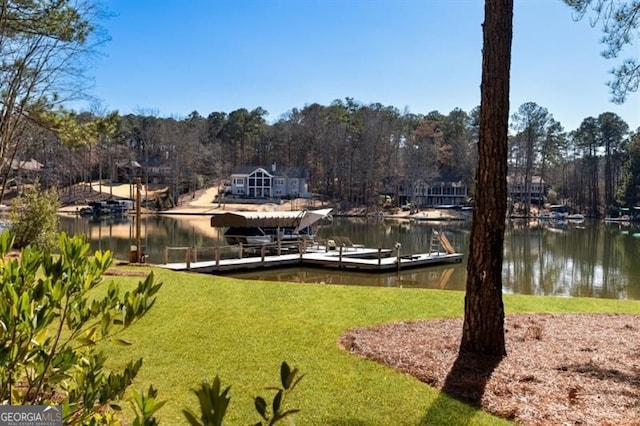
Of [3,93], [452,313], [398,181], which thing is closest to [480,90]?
[452,313]

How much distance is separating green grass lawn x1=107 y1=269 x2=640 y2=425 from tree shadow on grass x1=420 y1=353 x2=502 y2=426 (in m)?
0.02

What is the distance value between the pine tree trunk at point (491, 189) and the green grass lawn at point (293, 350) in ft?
4.29

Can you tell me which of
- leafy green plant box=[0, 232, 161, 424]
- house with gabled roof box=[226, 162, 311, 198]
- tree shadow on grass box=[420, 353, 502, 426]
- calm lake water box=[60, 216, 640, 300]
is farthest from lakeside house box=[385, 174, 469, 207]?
leafy green plant box=[0, 232, 161, 424]

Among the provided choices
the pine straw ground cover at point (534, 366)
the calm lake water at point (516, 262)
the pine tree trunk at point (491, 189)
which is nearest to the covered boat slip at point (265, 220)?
the calm lake water at point (516, 262)

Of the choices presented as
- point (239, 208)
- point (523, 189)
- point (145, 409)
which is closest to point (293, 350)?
point (145, 409)

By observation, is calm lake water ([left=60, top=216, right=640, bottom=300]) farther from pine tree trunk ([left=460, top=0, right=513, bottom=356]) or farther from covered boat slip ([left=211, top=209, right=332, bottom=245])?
pine tree trunk ([left=460, top=0, right=513, bottom=356])

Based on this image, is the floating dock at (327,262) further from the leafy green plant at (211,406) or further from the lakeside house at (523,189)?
the lakeside house at (523,189)

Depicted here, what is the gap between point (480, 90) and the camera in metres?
6.15

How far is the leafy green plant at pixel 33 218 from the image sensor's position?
57.0 feet

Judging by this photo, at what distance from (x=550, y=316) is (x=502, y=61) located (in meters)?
5.20

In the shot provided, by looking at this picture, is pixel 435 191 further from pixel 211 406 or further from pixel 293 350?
pixel 211 406

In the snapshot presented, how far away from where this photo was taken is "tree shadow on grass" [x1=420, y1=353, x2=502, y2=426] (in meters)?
4.49

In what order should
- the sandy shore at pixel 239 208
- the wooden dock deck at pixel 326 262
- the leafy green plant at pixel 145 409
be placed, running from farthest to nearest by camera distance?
1. the sandy shore at pixel 239 208
2. the wooden dock deck at pixel 326 262
3. the leafy green plant at pixel 145 409

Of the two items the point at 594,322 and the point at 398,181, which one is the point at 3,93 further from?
the point at 398,181
